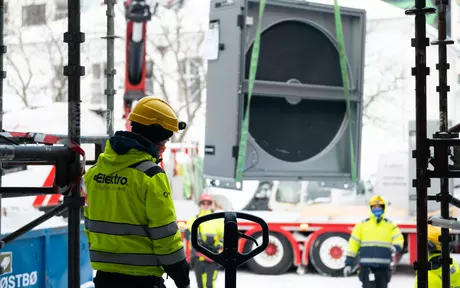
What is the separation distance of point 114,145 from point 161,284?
0.71 m

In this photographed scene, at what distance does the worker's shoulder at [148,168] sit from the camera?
3.44 meters

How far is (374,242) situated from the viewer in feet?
28.5

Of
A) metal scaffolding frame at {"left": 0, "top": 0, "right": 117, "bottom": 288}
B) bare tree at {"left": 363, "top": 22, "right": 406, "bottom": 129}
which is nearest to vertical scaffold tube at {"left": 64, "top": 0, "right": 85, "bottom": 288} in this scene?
metal scaffolding frame at {"left": 0, "top": 0, "right": 117, "bottom": 288}

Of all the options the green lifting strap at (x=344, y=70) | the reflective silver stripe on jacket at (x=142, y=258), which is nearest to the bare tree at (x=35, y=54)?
the green lifting strap at (x=344, y=70)

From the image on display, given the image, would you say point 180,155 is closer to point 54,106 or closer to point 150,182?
point 54,106

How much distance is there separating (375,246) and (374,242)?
47 millimetres

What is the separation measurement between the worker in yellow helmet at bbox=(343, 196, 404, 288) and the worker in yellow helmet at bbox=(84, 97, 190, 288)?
5.47 m

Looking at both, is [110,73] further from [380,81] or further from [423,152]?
[380,81]

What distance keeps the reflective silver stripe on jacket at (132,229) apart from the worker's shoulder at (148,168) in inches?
9.5

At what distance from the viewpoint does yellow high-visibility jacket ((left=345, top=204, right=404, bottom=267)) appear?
867cm

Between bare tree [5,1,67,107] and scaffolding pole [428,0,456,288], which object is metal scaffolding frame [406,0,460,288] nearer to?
scaffolding pole [428,0,456,288]

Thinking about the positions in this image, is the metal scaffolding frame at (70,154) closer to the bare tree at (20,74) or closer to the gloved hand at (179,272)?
the gloved hand at (179,272)

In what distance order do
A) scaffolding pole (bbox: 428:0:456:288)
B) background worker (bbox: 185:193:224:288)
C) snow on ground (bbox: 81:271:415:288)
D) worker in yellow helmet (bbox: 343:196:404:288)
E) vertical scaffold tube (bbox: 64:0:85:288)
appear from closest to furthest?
vertical scaffold tube (bbox: 64:0:85:288) → scaffolding pole (bbox: 428:0:456:288) → worker in yellow helmet (bbox: 343:196:404:288) → background worker (bbox: 185:193:224:288) → snow on ground (bbox: 81:271:415:288)

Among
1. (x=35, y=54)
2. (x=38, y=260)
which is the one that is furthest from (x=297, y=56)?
(x=35, y=54)
